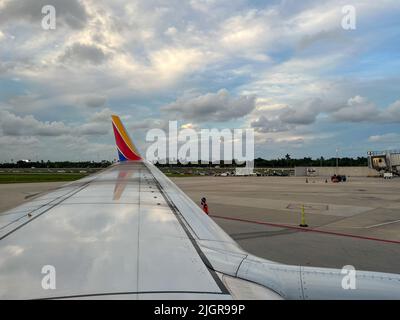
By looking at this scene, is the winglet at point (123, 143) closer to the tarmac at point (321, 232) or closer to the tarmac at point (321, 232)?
the tarmac at point (321, 232)

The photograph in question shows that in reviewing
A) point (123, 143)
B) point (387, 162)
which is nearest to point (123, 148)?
point (123, 143)

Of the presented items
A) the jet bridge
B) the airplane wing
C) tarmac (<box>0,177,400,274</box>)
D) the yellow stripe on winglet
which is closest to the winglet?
the yellow stripe on winglet

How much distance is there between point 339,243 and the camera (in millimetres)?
11609

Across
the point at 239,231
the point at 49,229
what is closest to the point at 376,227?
the point at 239,231

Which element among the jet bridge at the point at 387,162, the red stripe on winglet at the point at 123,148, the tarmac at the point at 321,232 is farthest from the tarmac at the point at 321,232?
the jet bridge at the point at 387,162

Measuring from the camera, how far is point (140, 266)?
2.04 metres

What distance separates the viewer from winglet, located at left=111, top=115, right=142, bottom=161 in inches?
642

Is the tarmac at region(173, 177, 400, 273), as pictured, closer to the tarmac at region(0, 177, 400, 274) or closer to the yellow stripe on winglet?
the tarmac at region(0, 177, 400, 274)

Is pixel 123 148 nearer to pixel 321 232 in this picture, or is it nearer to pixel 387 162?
pixel 321 232

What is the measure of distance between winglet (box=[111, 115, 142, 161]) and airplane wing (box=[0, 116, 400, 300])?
13.1 meters

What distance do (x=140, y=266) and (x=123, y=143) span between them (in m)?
15.2

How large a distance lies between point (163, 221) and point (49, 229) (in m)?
1.02

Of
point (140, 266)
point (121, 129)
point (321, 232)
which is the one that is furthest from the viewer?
point (121, 129)
